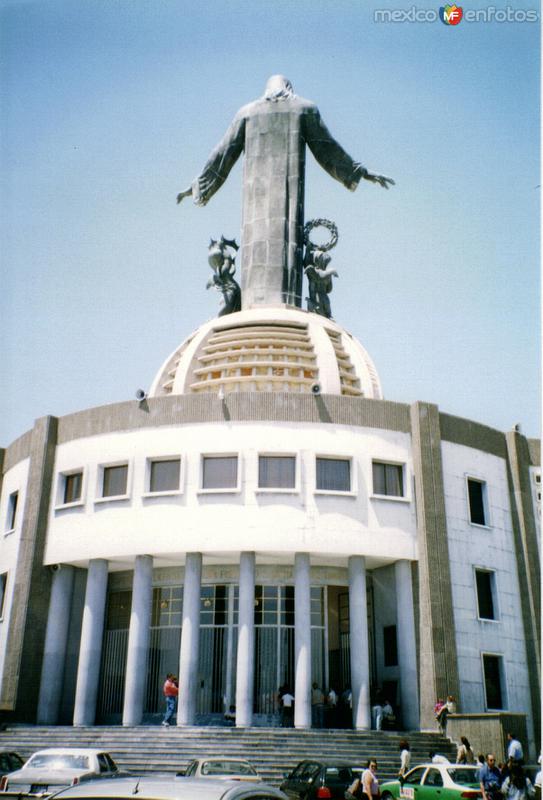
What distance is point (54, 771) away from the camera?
1527 cm

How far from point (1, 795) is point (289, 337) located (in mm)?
24779

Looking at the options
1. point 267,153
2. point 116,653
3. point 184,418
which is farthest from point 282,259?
point 116,653

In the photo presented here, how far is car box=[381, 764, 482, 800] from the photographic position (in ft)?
52.0

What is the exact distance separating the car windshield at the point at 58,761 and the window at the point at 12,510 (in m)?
19.2

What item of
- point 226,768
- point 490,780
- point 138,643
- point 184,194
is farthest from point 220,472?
point 184,194

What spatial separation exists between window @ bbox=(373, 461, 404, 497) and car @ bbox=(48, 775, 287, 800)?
24702mm

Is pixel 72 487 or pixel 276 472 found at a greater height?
pixel 72 487

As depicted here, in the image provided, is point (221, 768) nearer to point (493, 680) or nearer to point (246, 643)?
point (246, 643)

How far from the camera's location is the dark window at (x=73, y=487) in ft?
104

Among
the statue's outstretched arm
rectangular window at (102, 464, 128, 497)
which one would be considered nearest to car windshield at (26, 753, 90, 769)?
rectangular window at (102, 464, 128, 497)

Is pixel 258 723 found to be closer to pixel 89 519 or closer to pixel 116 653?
pixel 116 653

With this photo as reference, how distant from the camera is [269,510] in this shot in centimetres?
2858

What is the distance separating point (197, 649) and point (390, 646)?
732 cm

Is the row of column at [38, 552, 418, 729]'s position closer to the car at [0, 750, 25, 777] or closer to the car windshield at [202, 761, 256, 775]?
the car at [0, 750, 25, 777]
